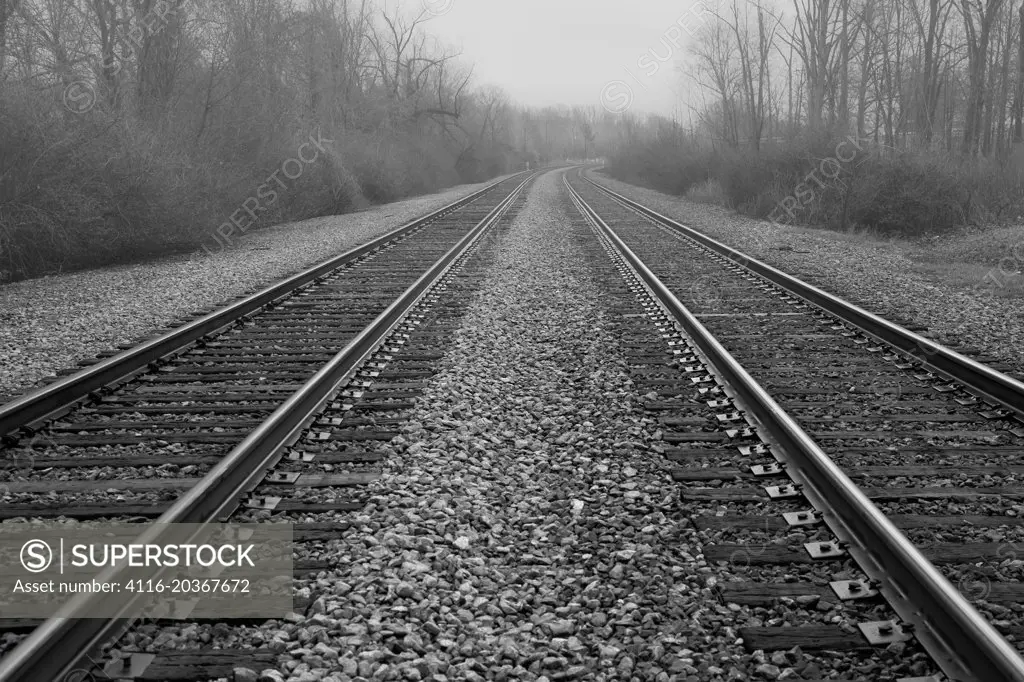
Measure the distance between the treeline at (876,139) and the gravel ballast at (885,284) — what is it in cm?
Result: 230

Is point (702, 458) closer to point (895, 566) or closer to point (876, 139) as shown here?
point (895, 566)

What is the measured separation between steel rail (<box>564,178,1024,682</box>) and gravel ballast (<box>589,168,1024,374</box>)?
2.87m

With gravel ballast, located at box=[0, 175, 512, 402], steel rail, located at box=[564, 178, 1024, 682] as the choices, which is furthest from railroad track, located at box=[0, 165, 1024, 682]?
gravel ballast, located at box=[0, 175, 512, 402]

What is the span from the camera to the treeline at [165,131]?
40.2ft

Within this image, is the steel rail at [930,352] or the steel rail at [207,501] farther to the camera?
the steel rail at [930,352]

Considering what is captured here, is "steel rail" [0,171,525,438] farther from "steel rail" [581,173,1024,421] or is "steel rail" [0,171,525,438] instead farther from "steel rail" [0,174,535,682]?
"steel rail" [581,173,1024,421]

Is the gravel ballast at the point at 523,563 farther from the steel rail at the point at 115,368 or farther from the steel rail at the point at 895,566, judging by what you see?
the steel rail at the point at 115,368

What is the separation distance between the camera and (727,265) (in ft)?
38.0

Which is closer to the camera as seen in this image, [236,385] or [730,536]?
[730,536]

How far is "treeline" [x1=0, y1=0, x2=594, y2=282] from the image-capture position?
12242 mm

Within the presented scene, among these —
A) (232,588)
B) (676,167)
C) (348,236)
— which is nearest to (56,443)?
(232,588)

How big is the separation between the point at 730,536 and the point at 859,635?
33.1 inches

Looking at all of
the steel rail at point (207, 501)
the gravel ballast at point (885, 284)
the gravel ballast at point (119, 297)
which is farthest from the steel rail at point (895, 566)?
the gravel ballast at point (119, 297)

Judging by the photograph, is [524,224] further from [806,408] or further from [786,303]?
[806,408]
